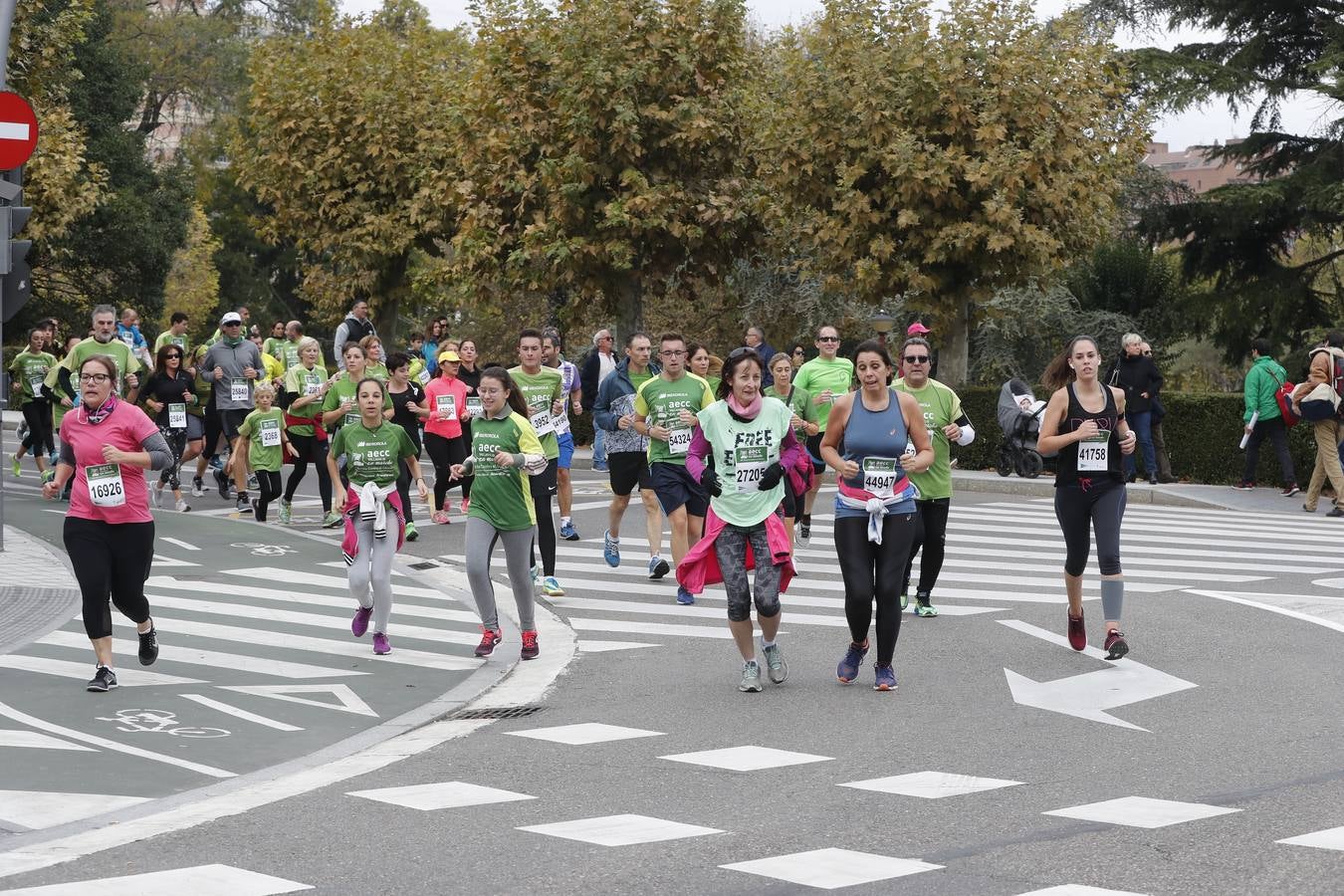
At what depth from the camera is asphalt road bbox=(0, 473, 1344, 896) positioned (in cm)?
610

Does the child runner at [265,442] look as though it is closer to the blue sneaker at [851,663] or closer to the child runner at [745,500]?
the child runner at [745,500]

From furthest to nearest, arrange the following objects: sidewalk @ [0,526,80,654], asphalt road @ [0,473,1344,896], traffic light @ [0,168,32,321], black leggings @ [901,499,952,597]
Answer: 1. traffic light @ [0,168,32,321]
2. black leggings @ [901,499,952,597]
3. sidewalk @ [0,526,80,654]
4. asphalt road @ [0,473,1344,896]

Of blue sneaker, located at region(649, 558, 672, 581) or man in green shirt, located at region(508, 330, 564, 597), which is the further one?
blue sneaker, located at region(649, 558, 672, 581)

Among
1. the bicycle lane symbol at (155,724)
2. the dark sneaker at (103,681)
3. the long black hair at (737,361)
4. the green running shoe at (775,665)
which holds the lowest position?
the bicycle lane symbol at (155,724)

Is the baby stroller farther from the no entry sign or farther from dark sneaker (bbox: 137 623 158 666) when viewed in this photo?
dark sneaker (bbox: 137 623 158 666)

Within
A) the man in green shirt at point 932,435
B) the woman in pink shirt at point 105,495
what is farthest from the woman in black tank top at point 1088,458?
the woman in pink shirt at point 105,495

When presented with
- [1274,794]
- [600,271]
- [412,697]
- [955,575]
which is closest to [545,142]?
[600,271]

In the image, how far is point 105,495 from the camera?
31.8 ft

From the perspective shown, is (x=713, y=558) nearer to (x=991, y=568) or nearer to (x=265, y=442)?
(x=991, y=568)

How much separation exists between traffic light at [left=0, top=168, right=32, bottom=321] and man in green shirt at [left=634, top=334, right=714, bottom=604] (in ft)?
17.0

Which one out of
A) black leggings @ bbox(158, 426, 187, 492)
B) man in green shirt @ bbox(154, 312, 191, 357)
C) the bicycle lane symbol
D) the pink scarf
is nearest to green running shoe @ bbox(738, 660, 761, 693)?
the pink scarf

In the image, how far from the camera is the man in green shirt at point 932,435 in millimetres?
11664

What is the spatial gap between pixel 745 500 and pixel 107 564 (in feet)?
11.0

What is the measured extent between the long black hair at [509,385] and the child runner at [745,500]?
5.25 feet
